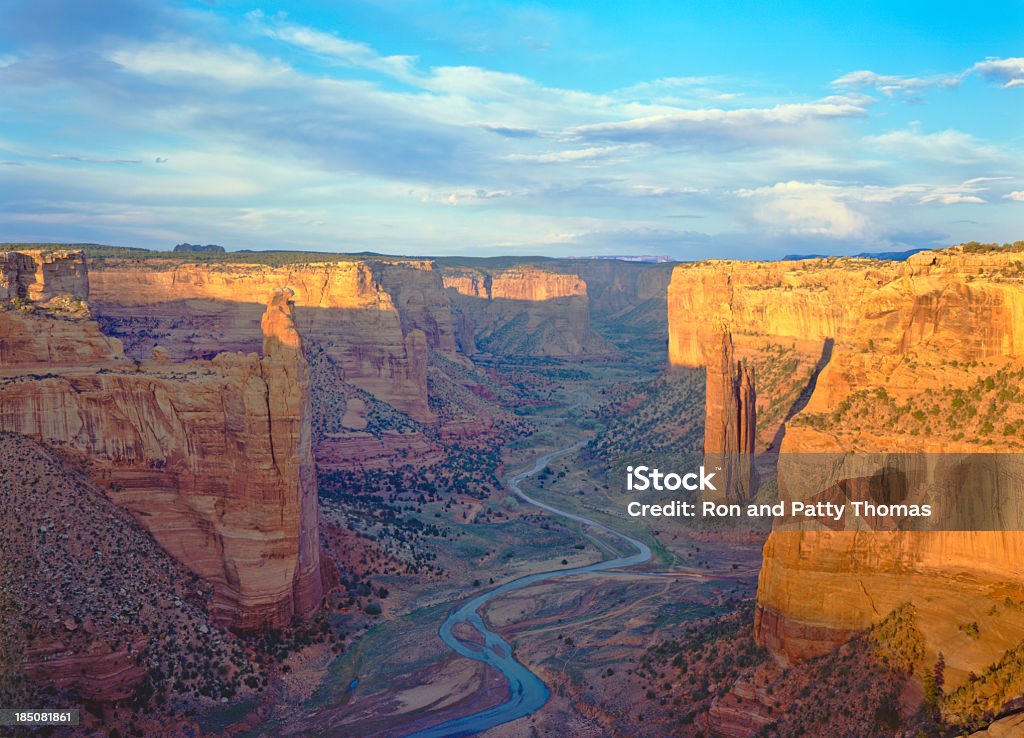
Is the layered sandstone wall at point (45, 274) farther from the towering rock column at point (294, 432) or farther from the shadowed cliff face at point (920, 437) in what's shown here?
the shadowed cliff face at point (920, 437)

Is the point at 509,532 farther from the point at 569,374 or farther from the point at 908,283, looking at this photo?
the point at 569,374

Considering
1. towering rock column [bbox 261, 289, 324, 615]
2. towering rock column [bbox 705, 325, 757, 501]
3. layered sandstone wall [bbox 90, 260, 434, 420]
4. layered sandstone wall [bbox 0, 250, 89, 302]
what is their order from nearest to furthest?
towering rock column [bbox 261, 289, 324, 615]
layered sandstone wall [bbox 0, 250, 89, 302]
towering rock column [bbox 705, 325, 757, 501]
layered sandstone wall [bbox 90, 260, 434, 420]

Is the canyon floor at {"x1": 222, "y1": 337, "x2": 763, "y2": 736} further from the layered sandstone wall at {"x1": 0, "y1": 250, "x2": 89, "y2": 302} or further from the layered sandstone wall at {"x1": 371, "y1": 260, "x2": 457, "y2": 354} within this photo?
the layered sandstone wall at {"x1": 371, "y1": 260, "x2": 457, "y2": 354}

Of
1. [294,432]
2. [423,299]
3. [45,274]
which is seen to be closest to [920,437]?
[294,432]

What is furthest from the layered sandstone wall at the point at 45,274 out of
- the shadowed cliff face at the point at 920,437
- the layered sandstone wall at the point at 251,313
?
the shadowed cliff face at the point at 920,437

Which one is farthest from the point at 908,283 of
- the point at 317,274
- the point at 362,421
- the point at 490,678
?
the point at 317,274

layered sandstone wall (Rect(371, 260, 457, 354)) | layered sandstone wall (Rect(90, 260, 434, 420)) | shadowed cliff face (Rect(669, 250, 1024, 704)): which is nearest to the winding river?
shadowed cliff face (Rect(669, 250, 1024, 704))

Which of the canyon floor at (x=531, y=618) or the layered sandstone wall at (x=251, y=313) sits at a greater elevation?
the layered sandstone wall at (x=251, y=313)
